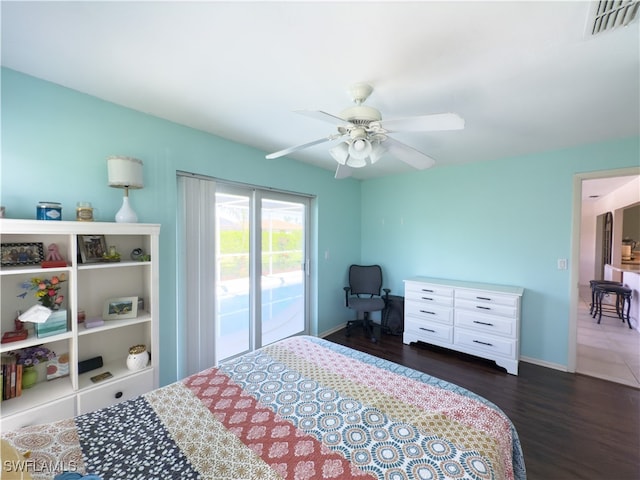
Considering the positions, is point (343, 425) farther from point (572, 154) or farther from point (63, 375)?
point (572, 154)

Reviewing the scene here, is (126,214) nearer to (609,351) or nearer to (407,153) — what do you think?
(407,153)

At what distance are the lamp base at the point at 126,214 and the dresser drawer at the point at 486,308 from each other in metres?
3.36

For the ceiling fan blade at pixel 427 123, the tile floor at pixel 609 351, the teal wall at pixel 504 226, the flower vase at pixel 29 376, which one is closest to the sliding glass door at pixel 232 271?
the flower vase at pixel 29 376

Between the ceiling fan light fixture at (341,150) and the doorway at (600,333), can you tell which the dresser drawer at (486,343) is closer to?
the doorway at (600,333)

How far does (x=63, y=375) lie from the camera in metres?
1.74

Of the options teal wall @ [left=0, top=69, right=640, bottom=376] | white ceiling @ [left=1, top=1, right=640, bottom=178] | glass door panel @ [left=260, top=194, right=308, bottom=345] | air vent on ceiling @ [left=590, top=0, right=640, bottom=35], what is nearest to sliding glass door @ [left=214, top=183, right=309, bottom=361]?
glass door panel @ [left=260, top=194, right=308, bottom=345]

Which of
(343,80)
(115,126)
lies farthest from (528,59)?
(115,126)

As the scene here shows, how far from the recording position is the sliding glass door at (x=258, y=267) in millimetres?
2758

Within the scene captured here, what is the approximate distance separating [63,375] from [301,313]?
243 cm

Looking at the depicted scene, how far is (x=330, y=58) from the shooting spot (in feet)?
4.57

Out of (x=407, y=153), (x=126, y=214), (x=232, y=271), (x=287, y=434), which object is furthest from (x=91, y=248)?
(x=407, y=153)

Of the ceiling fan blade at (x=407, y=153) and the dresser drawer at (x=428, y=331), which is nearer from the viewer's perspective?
the ceiling fan blade at (x=407, y=153)

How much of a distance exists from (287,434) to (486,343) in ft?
8.94

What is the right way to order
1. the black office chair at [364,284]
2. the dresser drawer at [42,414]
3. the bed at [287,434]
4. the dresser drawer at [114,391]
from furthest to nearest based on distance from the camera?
the black office chair at [364,284]
the dresser drawer at [114,391]
the dresser drawer at [42,414]
the bed at [287,434]
